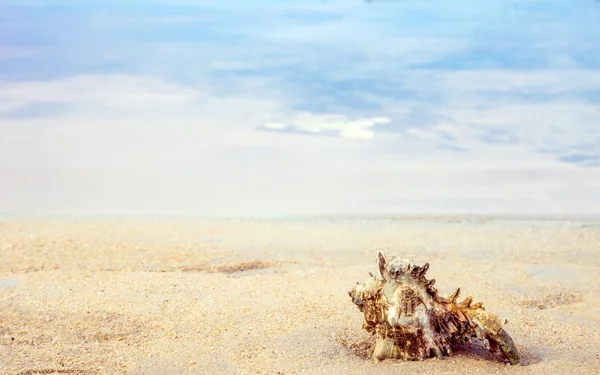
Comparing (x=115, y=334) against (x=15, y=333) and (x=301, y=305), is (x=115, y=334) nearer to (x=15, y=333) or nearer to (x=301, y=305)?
(x=15, y=333)

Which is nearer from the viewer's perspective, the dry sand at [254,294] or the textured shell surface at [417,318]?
the textured shell surface at [417,318]

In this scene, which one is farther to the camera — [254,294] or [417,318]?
[254,294]

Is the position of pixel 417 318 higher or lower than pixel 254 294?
higher

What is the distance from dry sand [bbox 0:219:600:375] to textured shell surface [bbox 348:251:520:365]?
0.11 meters

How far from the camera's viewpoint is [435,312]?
4355 millimetres

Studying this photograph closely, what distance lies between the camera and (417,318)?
4.33 metres

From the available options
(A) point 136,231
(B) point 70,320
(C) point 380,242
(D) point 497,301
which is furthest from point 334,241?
(B) point 70,320

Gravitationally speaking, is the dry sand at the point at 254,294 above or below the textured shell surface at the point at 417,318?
below

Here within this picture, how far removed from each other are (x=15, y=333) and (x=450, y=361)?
142 inches

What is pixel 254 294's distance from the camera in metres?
6.49

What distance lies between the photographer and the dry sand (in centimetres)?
472

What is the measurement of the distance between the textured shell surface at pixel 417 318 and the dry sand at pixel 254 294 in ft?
0.38

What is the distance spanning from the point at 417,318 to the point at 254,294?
2498 millimetres

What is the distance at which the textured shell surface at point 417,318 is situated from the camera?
4.34 m
